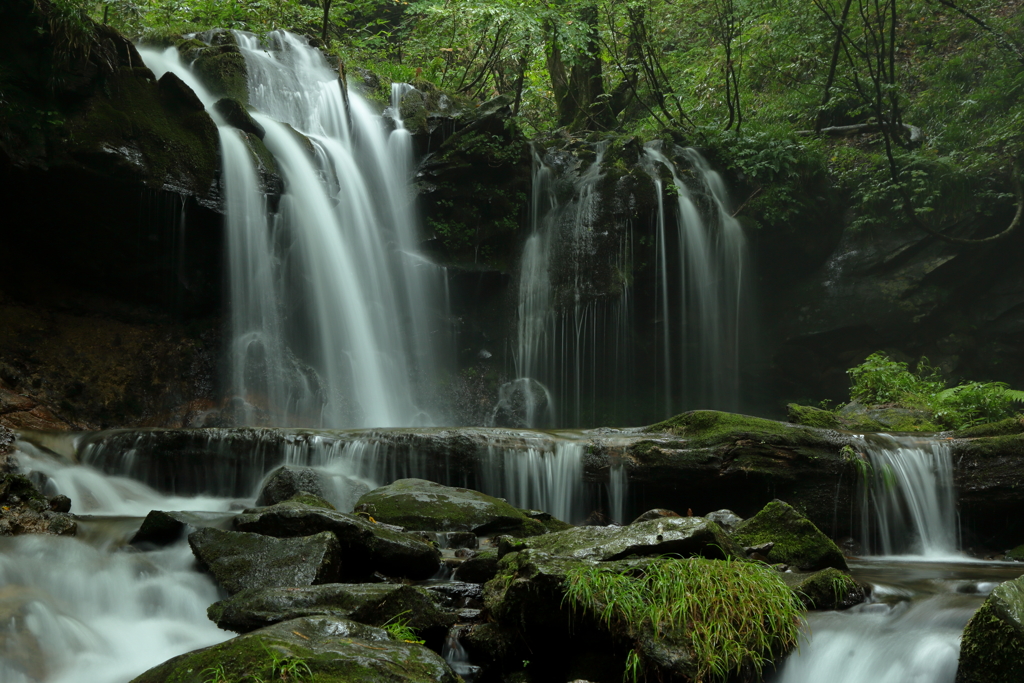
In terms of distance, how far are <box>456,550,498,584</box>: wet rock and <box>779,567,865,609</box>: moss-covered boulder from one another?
1.81m

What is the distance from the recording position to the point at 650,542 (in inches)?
156

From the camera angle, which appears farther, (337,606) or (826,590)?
(826,590)

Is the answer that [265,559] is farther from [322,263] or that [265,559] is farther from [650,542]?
[322,263]

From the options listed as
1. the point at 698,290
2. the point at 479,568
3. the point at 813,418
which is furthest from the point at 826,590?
the point at 698,290

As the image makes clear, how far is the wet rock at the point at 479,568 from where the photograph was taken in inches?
177

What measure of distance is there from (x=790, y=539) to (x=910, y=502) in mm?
3147

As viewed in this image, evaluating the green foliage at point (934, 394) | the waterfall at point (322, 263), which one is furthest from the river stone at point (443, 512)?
the green foliage at point (934, 394)

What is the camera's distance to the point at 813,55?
15742 mm

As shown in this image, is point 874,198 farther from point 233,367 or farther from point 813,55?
point 233,367

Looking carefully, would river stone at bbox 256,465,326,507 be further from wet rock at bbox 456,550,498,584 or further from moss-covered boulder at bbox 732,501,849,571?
moss-covered boulder at bbox 732,501,849,571

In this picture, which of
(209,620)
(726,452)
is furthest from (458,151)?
(209,620)

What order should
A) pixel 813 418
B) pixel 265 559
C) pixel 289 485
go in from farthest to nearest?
pixel 813 418
pixel 289 485
pixel 265 559

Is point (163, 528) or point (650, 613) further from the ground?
point (163, 528)

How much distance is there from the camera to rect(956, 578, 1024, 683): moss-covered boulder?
2.83 meters
